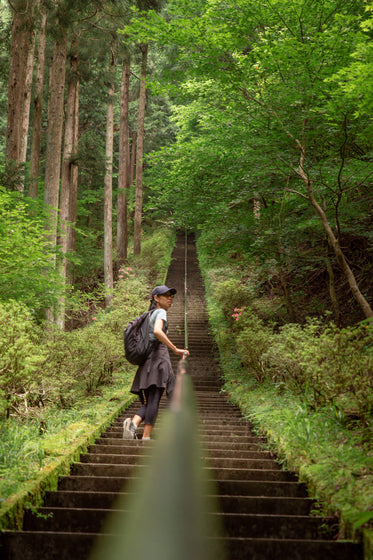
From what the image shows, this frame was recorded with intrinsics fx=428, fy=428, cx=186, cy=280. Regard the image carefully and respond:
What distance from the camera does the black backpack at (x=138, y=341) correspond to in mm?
5160

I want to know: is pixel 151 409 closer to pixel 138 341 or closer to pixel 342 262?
pixel 138 341

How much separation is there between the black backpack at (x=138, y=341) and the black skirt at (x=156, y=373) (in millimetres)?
78

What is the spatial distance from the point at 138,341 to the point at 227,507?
2.42 meters

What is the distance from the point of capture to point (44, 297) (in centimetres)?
894

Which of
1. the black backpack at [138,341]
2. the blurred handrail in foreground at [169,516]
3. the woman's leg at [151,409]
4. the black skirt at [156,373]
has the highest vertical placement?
the black backpack at [138,341]

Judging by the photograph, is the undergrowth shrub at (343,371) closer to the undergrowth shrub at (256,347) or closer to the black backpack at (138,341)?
the black backpack at (138,341)

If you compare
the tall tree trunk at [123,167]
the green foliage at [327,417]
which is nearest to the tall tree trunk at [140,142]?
the tall tree trunk at [123,167]

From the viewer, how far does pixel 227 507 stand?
3143 millimetres

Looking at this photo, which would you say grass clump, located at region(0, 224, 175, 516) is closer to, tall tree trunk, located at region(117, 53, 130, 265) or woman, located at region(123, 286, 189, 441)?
woman, located at region(123, 286, 189, 441)

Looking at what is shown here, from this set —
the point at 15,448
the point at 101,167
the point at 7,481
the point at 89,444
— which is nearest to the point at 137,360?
the point at 89,444

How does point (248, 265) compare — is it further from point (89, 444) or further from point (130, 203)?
point (130, 203)

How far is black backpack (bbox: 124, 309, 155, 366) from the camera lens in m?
5.16

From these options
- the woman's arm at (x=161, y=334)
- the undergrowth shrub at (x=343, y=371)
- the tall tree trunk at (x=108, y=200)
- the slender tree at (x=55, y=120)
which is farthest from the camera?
the tall tree trunk at (x=108, y=200)

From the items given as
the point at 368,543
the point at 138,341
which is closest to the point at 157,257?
the point at 138,341
